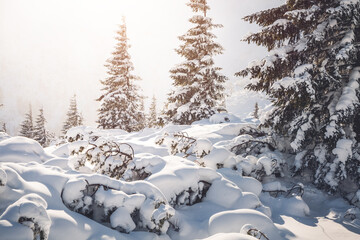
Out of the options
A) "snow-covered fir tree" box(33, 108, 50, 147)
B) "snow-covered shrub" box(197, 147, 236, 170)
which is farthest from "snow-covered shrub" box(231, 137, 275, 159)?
"snow-covered fir tree" box(33, 108, 50, 147)

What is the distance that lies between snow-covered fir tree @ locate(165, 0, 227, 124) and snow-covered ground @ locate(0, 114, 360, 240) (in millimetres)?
8565

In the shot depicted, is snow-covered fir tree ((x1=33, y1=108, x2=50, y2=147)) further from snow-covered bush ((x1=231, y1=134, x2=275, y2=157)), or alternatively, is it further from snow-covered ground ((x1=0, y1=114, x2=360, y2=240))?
snow-covered bush ((x1=231, y1=134, x2=275, y2=157))

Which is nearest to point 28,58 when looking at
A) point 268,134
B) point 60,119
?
point 60,119

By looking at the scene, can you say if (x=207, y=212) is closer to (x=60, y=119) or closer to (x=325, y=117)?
(x=325, y=117)

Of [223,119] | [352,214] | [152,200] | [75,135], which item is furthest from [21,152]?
[223,119]

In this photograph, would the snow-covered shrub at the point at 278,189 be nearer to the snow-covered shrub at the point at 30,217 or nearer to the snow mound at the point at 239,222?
the snow mound at the point at 239,222

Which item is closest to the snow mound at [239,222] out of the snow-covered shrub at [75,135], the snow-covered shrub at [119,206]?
the snow-covered shrub at [119,206]

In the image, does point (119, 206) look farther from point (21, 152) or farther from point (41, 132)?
point (41, 132)

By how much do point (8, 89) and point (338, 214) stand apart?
589 feet

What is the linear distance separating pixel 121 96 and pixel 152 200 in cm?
1668

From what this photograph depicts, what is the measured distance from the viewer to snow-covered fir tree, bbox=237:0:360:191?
4293 mm

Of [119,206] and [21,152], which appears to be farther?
[21,152]

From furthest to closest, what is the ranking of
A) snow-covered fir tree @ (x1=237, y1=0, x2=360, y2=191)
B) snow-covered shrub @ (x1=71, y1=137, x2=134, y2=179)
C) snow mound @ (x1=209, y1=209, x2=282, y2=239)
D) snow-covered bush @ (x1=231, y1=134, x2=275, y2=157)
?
snow-covered bush @ (x1=231, y1=134, x2=275, y2=157), snow-covered fir tree @ (x1=237, y1=0, x2=360, y2=191), snow-covered shrub @ (x1=71, y1=137, x2=134, y2=179), snow mound @ (x1=209, y1=209, x2=282, y2=239)

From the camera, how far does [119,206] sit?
2332mm
